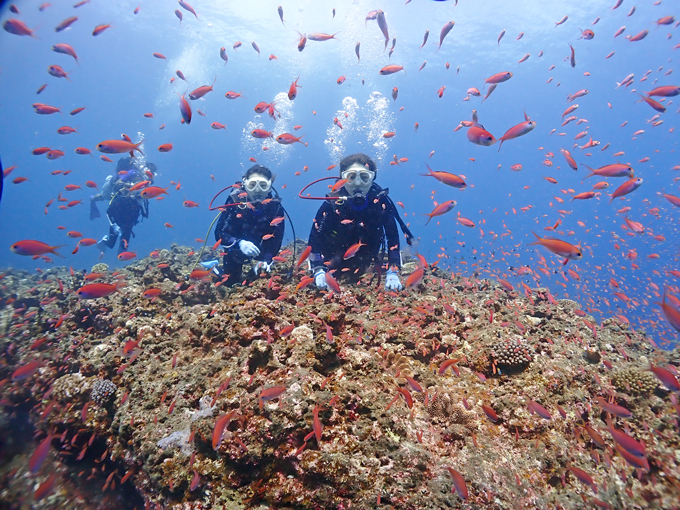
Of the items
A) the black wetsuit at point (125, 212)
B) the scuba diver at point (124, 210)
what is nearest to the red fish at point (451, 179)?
the scuba diver at point (124, 210)

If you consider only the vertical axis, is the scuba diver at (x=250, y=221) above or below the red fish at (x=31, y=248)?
above

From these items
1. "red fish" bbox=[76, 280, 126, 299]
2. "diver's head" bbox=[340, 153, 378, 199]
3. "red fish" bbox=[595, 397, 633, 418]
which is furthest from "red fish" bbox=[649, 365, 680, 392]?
"red fish" bbox=[76, 280, 126, 299]

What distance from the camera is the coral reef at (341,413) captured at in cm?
255

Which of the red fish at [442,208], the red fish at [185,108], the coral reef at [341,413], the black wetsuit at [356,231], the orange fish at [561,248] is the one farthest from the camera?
the black wetsuit at [356,231]

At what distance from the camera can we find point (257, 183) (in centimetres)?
722

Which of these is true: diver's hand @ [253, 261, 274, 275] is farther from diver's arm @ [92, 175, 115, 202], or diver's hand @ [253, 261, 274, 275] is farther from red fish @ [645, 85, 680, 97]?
diver's arm @ [92, 175, 115, 202]

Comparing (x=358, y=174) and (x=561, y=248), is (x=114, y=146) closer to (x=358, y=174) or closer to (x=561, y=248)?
(x=358, y=174)

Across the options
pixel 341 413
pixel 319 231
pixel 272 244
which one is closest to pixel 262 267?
pixel 272 244

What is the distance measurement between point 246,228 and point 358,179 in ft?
11.9

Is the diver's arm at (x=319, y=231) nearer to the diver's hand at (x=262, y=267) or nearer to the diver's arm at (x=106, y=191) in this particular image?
the diver's hand at (x=262, y=267)

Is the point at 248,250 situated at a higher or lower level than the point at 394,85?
lower

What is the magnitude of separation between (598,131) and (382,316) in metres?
104

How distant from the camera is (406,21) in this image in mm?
37000

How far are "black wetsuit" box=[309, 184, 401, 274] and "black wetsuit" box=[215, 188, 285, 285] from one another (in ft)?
5.43
